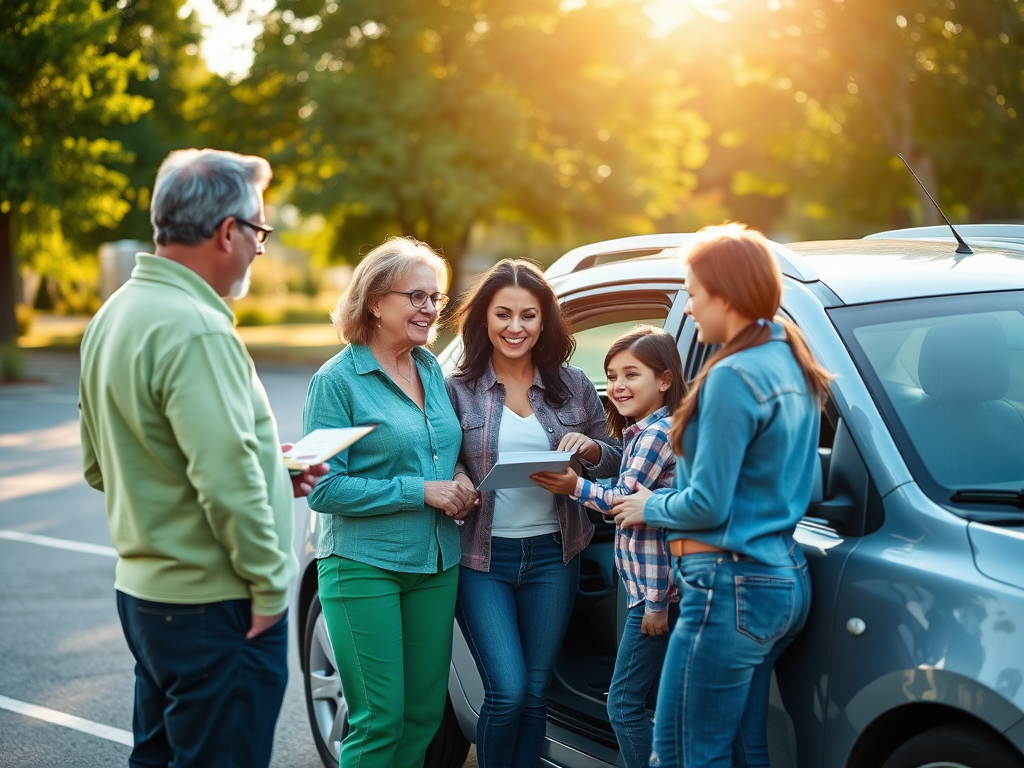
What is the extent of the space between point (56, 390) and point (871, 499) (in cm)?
2023

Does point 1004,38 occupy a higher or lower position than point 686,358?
higher

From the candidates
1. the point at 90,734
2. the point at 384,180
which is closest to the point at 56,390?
the point at 384,180

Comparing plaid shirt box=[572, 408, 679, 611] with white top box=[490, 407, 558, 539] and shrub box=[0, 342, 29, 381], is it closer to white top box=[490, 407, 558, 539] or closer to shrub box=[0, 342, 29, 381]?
white top box=[490, 407, 558, 539]

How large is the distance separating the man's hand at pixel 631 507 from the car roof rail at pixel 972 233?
1482 millimetres

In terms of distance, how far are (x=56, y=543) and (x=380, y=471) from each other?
632 cm

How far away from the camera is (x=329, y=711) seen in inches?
180

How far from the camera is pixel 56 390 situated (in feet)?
68.7

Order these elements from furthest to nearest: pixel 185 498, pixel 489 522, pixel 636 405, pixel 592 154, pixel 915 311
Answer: pixel 592 154 < pixel 489 522 < pixel 636 405 < pixel 915 311 < pixel 185 498

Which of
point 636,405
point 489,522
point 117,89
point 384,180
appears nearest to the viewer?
point 636,405

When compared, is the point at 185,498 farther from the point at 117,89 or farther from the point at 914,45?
the point at 914,45

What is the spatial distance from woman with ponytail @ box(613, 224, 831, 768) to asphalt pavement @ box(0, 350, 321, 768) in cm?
264

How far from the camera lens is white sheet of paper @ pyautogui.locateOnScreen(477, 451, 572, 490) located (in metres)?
3.32

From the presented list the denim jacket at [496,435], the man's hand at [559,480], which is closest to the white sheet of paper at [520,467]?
the man's hand at [559,480]

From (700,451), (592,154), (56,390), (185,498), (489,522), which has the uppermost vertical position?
(592,154)
